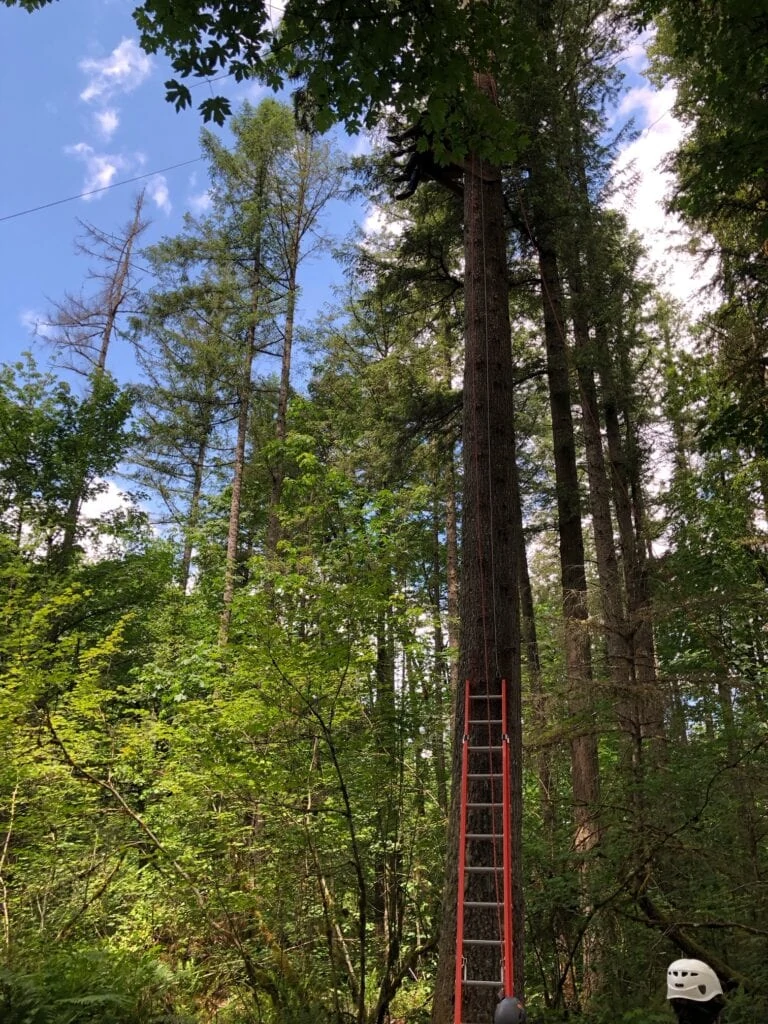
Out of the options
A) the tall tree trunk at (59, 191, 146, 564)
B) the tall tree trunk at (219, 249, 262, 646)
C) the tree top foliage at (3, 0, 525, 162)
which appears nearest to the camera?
the tree top foliage at (3, 0, 525, 162)

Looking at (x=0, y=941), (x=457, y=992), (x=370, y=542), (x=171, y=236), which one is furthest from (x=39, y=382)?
(x=457, y=992)

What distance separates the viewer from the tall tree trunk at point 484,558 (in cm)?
360

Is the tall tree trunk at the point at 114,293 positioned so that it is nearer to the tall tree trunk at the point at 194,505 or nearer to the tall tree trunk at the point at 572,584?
the tall tree trunk at the point at 194,505

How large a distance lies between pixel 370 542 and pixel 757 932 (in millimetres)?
5333

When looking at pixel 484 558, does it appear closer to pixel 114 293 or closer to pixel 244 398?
pixel 244 398

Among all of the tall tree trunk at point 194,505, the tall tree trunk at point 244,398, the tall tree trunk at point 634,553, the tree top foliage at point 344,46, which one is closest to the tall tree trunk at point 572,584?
the tall tree trunk at point 634,553

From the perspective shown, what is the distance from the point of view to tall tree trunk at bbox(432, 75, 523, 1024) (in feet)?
11.8

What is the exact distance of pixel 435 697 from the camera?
24.5 feet

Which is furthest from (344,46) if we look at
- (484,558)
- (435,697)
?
(435,697)

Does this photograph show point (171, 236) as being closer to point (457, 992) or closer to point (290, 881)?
point (290, 881)

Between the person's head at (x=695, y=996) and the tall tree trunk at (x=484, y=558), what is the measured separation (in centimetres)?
100

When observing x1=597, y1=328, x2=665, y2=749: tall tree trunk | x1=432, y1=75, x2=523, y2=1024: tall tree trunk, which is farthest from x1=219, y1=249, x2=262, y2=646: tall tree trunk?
x1=432, y1=75, x2=523, y2=1024: tall tree trunk

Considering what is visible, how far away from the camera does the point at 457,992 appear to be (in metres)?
3.18

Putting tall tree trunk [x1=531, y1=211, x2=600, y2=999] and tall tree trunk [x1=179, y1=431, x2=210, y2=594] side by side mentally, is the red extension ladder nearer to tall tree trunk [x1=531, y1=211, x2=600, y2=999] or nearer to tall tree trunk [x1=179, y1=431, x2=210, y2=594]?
tall tree trunk [x1=531, y1=211, x2=600, y2=999]
